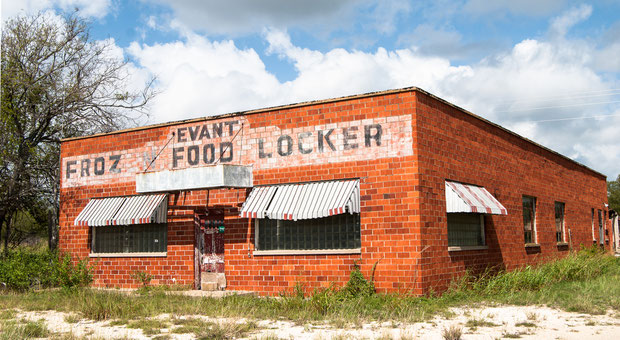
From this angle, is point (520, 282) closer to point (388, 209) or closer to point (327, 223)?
point (388, 209)

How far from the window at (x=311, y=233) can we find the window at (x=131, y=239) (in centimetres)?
323

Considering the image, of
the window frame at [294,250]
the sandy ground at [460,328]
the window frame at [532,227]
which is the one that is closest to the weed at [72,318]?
the sandy ground at [460,328]

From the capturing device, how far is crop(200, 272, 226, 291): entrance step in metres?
15.3

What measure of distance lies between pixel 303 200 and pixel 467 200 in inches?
150

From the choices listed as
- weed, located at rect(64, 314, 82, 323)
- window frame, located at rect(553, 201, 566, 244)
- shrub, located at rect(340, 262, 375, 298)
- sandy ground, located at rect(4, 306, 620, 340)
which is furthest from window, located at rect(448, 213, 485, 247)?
weed, located at rect(64, 314, 82, 323)

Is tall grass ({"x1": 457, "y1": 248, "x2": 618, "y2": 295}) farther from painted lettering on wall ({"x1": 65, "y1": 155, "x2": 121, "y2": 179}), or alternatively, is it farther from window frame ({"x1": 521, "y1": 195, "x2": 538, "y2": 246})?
painted lettering on wall ({"x1": 65, "y1": 155, "x2": 121, "y2": 179})

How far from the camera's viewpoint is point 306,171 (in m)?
14.4

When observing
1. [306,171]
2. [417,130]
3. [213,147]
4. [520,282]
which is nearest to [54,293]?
[213,147]

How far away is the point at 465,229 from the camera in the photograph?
15.3 meters

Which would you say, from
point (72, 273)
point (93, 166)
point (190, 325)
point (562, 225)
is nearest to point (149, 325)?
point (190, 325)

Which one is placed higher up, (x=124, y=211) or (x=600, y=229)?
(x=124, y=211)

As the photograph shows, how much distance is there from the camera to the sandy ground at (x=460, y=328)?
8926mm

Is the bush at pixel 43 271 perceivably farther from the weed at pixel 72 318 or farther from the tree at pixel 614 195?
the tree at pixel 614 195

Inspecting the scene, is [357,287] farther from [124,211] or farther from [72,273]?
[72,273]
